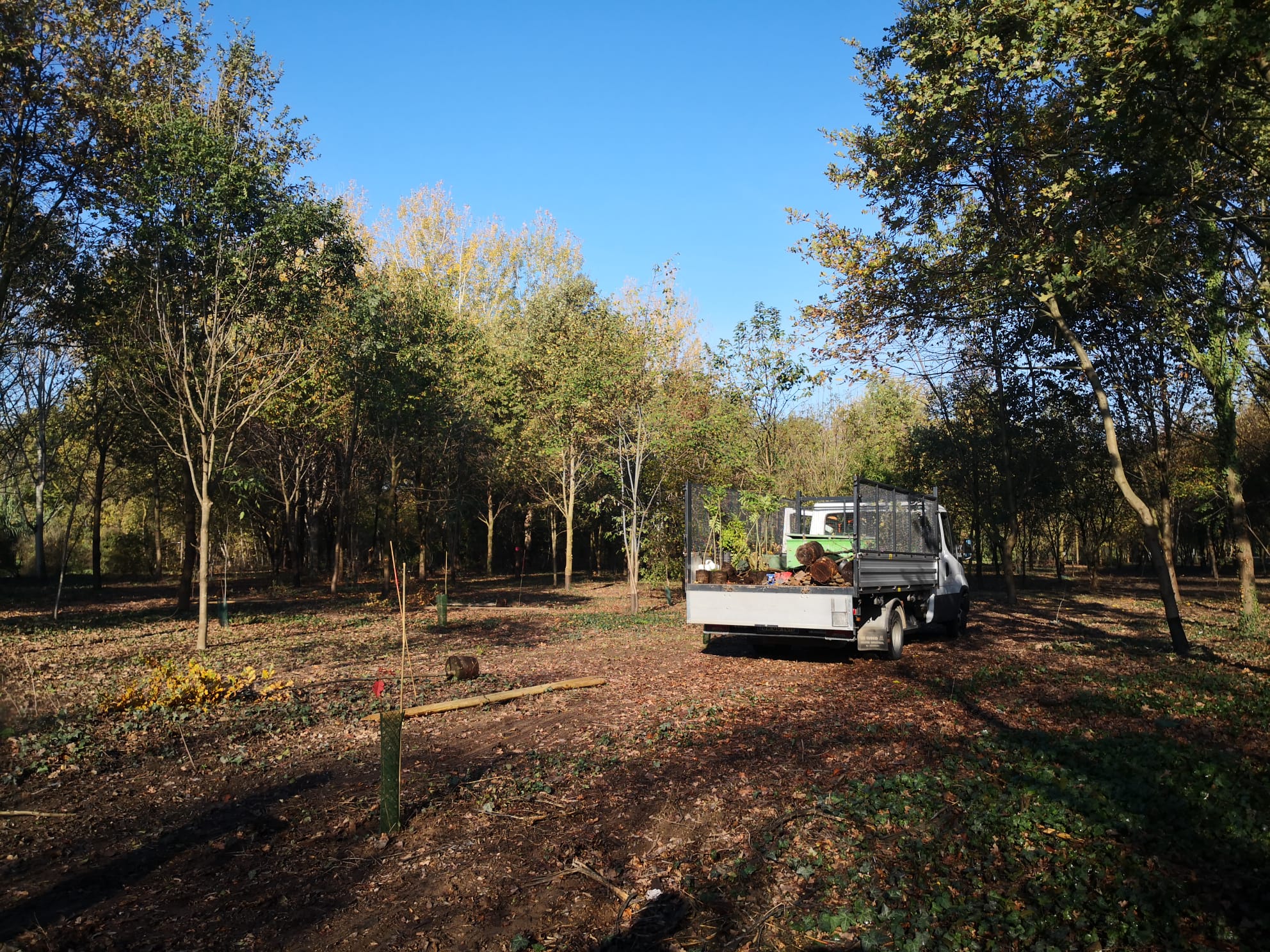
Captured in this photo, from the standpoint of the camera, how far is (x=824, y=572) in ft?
38.4

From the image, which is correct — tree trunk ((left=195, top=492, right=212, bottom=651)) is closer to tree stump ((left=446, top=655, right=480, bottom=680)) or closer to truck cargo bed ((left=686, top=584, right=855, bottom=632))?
tree stump ((left=446, top=655, right=480, bottom=680))

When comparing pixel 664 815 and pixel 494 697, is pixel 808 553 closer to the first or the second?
pixel 494 697

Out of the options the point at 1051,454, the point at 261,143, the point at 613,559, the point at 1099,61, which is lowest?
the point at 613,559

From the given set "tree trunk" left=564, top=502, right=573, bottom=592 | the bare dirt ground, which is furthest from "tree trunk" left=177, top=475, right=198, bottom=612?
"tree trunk" left=564, top=502, right=573, bottom=592

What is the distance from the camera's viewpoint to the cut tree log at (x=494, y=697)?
905cm

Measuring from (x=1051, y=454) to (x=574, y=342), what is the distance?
19450 millimetres

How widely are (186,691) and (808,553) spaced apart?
8.33m

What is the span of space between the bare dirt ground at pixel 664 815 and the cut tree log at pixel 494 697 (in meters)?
0.11

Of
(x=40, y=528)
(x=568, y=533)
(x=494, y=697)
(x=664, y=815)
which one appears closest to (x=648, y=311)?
(x=568, y=533)

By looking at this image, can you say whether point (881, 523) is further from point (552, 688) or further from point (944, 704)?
point (552, 688)

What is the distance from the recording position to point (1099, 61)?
27.2 ft

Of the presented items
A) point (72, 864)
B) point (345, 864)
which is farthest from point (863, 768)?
point (72, 864)

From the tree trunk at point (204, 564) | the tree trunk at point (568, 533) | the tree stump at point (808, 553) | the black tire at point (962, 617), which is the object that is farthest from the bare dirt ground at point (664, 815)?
the tree trunk at point (568, 533)

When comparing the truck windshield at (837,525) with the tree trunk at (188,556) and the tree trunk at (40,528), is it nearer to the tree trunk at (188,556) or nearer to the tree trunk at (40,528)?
the tree trunk at (188,556)
